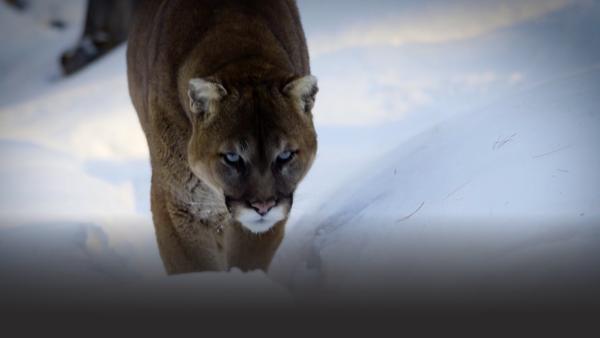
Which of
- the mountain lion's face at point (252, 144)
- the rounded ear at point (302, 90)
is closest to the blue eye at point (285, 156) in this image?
the mountain lion's face at point (252, 144)

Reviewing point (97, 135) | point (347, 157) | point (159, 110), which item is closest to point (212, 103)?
point (159, 110)

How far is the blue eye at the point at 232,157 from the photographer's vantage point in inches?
126

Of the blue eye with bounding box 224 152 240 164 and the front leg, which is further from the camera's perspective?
the front leg

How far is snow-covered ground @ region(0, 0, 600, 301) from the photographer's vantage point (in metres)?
3.00

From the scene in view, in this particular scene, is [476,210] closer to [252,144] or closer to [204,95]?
[252,144]

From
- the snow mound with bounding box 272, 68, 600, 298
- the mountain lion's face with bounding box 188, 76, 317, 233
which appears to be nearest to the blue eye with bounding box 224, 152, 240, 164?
the mountain lion's face with bounding box 188, 76, 317, 233

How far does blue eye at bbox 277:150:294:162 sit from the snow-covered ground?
506mm

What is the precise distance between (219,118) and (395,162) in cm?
150

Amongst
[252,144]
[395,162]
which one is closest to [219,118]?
[252,144]

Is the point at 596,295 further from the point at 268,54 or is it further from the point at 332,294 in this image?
the point at 268,54

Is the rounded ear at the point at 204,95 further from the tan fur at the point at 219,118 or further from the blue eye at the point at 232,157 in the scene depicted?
the blue eye at the point at 232,157

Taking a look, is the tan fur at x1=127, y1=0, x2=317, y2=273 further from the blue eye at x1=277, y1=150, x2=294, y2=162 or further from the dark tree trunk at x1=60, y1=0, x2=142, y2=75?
the dark tree trunk at x1=60, y1=0, x2=142, y2=75

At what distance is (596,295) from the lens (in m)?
2.47

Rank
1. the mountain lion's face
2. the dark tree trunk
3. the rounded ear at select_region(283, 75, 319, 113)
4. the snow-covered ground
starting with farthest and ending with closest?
the dark tree trunk < the rounded ear at select_region(283, 75, 319, 113) < the mountain lion's face < the snow-covered ground
